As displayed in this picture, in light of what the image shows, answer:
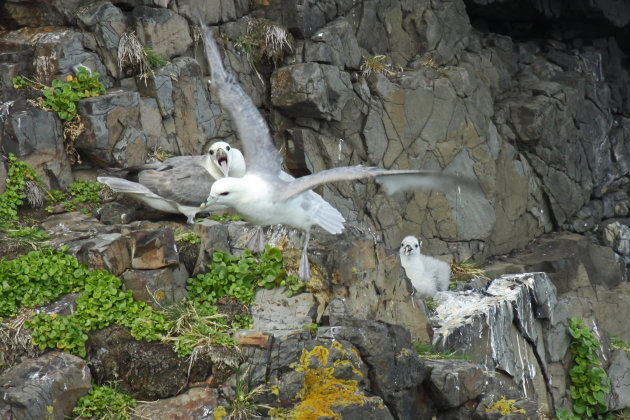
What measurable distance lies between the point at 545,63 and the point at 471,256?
4.49m

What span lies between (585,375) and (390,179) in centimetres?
474

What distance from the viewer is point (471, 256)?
12.6 metres

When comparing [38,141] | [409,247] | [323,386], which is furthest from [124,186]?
[409,247]

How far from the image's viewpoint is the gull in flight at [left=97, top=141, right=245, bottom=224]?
784 cm

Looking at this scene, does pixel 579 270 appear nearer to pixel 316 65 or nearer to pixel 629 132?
pixel 629 132

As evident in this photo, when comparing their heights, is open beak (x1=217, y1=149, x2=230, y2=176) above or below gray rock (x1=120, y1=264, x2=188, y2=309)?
above

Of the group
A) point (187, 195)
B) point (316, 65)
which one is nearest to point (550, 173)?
point (316, 65)

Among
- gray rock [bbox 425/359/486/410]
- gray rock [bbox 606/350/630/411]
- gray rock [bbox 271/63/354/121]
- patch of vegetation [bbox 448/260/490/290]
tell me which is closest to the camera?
gray rock [bbox 425/359/486/410]

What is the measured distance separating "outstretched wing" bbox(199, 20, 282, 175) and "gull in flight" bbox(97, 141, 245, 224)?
0.78m

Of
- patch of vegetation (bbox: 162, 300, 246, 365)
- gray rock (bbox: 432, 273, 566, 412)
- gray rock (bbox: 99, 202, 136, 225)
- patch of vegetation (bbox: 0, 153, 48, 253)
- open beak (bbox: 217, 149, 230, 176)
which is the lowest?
gray rock (bbox: 432, 273, 566, 412)

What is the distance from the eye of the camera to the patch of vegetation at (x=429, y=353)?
7265 mm

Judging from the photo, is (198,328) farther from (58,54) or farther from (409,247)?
(58,54)

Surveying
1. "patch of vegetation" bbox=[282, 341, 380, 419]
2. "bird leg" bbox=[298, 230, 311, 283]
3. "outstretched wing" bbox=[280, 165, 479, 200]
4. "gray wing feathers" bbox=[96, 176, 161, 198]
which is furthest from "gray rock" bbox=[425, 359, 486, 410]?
"gray wing feathers" bbox=[96, 176, 161, 198]

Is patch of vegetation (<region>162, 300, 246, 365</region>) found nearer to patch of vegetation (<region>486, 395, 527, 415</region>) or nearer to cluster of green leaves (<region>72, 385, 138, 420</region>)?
cluster of green leaves (<region>72, 385, 138, 420</region>)
